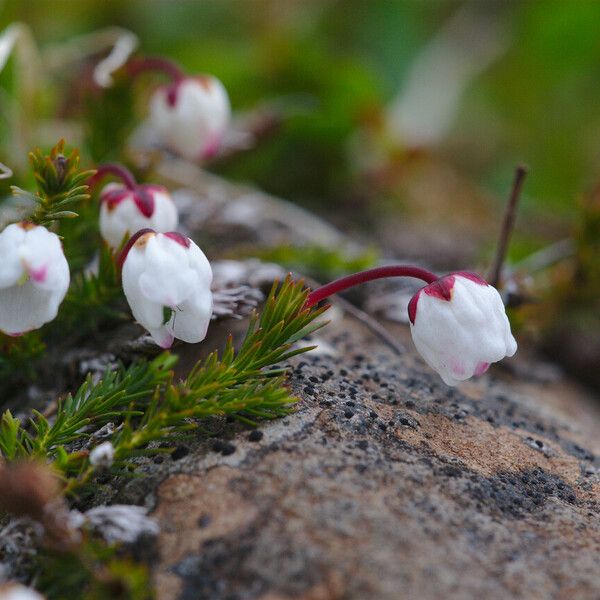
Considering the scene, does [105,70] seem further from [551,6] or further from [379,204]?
[551,6]

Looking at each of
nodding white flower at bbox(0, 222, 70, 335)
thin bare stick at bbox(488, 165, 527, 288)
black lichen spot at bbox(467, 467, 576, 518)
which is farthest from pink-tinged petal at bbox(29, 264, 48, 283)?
thin bare stick at bbox(488, 165, 527, 288)

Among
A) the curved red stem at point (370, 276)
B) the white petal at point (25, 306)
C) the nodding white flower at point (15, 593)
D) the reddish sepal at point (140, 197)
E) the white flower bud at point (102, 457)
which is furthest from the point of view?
the reddish sepal at point (140, 197)

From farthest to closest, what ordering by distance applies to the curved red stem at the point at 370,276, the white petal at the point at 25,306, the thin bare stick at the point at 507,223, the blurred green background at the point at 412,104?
the blurred green background at the point at 412,104
the thin bare stick at the point at 507,223
the curved red stem at the point at 370,276
the white petal at the point at 25,306

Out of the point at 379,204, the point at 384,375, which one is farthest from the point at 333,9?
the point at 384,375

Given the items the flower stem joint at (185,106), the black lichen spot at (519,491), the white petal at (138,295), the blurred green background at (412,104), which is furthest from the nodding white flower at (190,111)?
the black lichen spot at (519,491)

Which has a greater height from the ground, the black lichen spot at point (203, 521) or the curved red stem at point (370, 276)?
the curved red stem at point (370, 276)

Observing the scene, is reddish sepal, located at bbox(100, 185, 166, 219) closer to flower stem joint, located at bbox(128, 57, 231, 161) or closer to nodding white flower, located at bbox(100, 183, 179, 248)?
nodding white flower, located at bbox(100, 183, 179, 248)

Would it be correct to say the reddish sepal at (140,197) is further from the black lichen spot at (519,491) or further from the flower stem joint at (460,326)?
the black lichen spot at (519,491)
